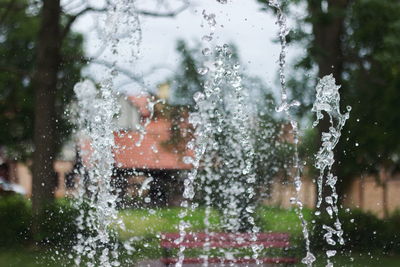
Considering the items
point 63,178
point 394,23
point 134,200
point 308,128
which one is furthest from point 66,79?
point 394,23

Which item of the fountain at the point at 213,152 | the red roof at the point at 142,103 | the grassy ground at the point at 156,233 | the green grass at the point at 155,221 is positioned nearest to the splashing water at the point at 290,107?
the fountain at the point at 213,152

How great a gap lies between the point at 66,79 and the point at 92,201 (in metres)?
3.52

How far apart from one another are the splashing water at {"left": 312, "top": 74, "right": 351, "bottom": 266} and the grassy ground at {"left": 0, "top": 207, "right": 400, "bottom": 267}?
0.38 metres

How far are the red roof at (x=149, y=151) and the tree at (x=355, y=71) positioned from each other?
7.40 feet

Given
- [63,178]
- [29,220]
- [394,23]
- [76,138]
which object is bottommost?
[29,220]

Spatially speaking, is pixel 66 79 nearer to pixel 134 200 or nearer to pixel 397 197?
pixel 134 200

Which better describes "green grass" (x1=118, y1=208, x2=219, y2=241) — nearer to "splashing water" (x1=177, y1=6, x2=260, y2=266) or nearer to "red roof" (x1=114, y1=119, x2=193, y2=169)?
"splashing water" (x1=177, y1=6, x2=260, y2=266)

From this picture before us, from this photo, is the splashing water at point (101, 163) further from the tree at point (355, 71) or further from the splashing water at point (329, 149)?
the tree at point (355, 71)

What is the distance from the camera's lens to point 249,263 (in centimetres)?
655

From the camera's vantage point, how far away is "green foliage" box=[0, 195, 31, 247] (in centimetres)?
898

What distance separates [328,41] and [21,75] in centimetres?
514

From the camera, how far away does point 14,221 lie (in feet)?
30.2

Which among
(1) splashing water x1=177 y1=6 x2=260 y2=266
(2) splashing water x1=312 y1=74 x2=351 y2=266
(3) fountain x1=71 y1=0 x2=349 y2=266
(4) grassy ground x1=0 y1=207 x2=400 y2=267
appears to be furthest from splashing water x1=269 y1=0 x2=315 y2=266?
(1) splashing water x1=177 y1=6 x2=260 y2=266

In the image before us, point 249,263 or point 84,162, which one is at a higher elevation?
point 84,162
